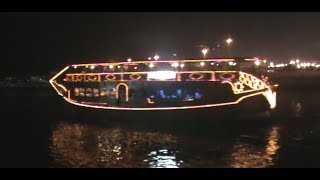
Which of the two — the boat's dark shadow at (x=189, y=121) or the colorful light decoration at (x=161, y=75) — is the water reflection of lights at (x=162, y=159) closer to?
the boat's dark shadow at (x=189, y=121)

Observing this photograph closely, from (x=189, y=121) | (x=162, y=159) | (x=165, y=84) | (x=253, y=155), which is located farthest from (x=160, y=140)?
(x=165, y=84)

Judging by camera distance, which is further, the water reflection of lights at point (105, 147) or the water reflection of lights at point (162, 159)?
the water reflection of lights at point (105, 147)

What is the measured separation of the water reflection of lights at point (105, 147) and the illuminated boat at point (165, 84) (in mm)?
4107

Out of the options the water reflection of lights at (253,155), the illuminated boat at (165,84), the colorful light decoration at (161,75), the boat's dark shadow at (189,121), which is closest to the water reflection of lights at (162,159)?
the water reflection of lights at (253,155)

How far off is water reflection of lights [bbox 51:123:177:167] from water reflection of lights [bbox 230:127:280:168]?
2463 millimetres

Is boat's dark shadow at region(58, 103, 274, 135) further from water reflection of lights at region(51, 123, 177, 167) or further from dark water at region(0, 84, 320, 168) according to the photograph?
water reflection of lights at region(51, 123, 177, 167)

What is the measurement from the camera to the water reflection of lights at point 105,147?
19.9 metres

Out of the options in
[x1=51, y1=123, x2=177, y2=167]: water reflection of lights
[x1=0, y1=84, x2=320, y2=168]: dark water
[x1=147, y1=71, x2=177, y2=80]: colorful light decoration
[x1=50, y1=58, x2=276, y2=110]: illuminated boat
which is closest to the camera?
[x1=51, y1=123, x2=177, y2=167]: water reflection of lights

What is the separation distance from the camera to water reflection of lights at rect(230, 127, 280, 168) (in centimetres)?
1914

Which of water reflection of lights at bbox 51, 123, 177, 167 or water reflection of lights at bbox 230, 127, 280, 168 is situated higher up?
water reflection of lights at bbox 51, 123, 177, 167

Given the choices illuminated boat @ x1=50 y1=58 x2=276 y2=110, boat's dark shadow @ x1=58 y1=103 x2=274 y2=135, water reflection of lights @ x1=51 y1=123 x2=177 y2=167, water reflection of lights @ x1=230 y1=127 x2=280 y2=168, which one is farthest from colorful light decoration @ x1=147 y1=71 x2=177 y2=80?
water reflection of lights @ x1=230 y1=127 x2=280 y2=168

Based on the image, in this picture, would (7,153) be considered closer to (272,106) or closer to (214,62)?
(214,62)

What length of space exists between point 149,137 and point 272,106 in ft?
31.7

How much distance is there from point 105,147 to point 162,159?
4179 millimetres
